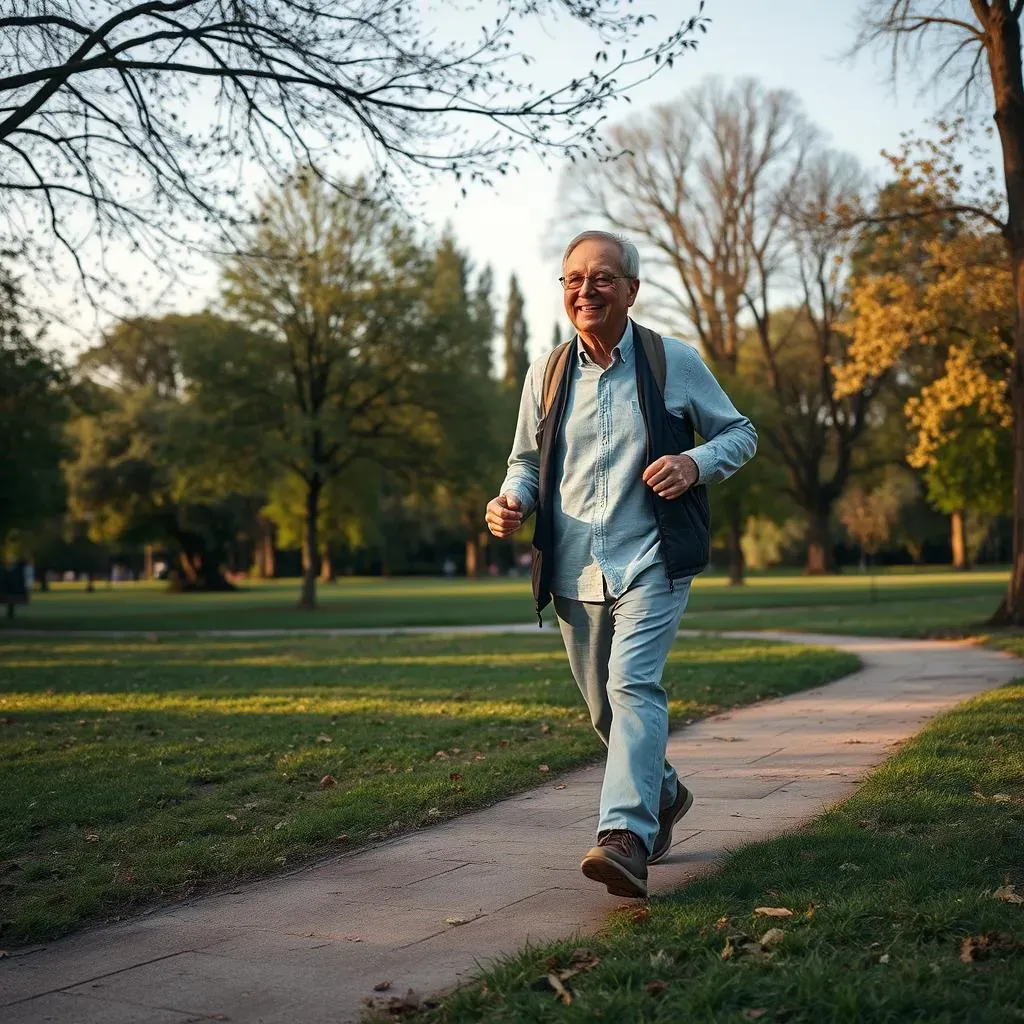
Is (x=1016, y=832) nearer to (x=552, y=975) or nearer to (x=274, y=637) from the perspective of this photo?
(x=552, y=975)

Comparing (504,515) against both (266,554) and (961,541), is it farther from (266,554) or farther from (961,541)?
(266,554)

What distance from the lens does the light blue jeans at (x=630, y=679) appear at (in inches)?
159

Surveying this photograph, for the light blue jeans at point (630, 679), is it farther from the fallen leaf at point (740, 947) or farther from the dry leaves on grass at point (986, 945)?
the dry leaves on grass at point (986, 945)

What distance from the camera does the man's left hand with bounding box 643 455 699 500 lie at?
4.11m

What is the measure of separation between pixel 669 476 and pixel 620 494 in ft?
0.85

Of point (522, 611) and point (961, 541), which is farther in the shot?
point (961, 541)

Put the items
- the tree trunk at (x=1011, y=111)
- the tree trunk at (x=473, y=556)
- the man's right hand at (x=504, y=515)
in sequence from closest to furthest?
1. the man's right hand at (x=504, y=515)
2. the tree trunk at (x=1011, y=111)
3. the tree trunk at (x=473, y=556)

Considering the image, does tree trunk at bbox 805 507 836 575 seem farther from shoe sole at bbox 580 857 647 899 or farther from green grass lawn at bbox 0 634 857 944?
shoe sole at bbox 580 857 647 899

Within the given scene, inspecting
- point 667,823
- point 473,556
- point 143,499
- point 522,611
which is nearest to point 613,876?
point 667,823

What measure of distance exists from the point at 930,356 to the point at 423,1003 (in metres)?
31.2

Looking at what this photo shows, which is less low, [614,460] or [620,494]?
[614,460]

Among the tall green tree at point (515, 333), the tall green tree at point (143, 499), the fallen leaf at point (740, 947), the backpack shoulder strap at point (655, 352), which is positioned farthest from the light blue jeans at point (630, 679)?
the tall green tree at point (515, 333)

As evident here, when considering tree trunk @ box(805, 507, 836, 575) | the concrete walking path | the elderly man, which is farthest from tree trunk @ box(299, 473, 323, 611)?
the elderly man

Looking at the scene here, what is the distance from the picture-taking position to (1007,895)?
148 inches
